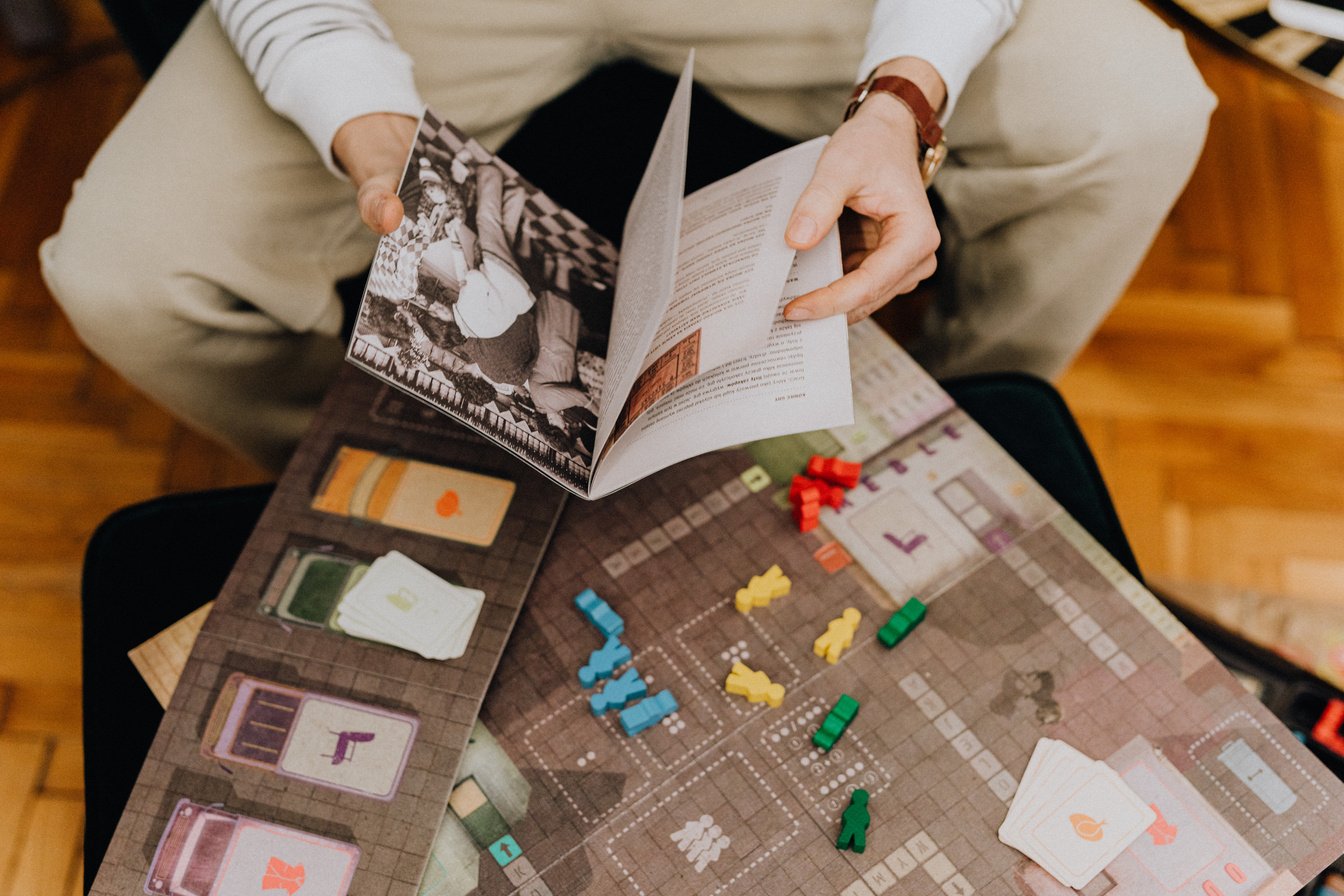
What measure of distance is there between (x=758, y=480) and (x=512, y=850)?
30 cm

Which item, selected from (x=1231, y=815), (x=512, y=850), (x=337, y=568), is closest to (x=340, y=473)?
(x=337, y=568)

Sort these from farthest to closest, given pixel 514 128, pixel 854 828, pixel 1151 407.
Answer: pixel 1151 407 < pixel 514 128 < pixel 854 828

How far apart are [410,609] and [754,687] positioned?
233mm

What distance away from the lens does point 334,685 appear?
27.6 inches

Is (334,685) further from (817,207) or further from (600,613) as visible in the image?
(817,207)

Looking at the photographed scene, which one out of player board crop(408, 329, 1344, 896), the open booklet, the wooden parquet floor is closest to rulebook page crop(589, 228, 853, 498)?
the open booklet

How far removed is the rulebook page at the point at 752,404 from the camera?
65cm

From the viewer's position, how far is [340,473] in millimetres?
781

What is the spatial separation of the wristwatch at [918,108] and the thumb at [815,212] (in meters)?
0.13

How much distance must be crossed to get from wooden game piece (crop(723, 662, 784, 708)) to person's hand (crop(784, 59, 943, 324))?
0.23m

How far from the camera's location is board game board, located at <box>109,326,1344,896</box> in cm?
65

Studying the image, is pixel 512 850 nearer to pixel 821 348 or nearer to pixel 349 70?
pixel 821 348

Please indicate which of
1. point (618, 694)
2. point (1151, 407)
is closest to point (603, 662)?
point (618, 694)

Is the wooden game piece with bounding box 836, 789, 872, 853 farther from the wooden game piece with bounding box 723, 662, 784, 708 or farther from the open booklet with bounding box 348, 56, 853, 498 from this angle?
the open booklet with bounding box 348, 56, 853, 498
